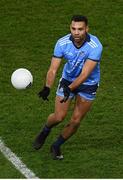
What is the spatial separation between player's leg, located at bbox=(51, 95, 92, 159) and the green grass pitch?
0.22m

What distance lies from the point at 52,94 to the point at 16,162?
4158 millimetres

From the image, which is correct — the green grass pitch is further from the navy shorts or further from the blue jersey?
the blue jersey

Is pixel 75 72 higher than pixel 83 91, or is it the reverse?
pixel 75 72

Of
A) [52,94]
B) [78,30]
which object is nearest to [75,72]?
[78,30]

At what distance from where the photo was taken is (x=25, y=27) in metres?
21.2

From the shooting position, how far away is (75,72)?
12500 millimetres

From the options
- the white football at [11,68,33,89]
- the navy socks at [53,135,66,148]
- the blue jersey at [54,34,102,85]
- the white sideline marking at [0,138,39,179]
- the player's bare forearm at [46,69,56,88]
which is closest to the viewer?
the white sideline marking at [0,138,39,179]

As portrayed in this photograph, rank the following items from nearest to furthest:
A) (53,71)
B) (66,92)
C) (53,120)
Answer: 1. (66,92)
2. (53,71)
3. (53,120)

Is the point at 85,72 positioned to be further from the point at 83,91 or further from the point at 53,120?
the point at 53,120

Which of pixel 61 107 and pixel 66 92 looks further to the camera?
pixel 61 107

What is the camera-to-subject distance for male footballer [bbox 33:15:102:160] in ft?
39.8

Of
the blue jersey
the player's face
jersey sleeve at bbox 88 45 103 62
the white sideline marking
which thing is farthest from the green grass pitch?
the player's face

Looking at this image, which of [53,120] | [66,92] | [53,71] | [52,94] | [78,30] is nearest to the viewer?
[78,30]

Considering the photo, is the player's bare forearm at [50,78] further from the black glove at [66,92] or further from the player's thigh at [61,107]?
the player's thigh at [61,107]
